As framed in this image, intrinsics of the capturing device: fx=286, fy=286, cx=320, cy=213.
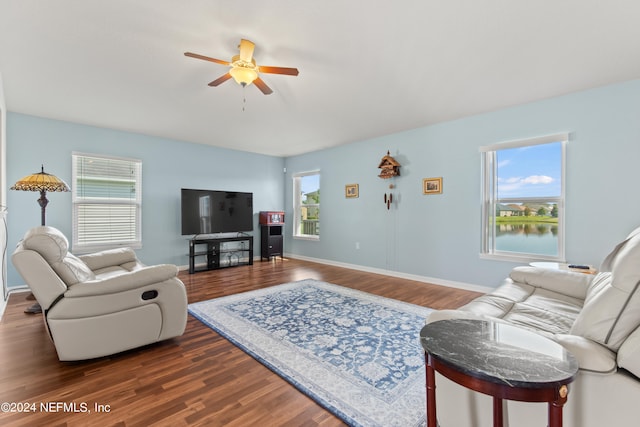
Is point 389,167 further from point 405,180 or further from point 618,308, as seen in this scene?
point 618,308

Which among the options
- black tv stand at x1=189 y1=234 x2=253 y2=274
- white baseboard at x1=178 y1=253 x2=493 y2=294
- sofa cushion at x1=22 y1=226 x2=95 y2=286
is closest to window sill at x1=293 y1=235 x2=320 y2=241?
white baseboard at x1=178 y1=253 x2=493 y2=294

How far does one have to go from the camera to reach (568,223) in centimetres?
337

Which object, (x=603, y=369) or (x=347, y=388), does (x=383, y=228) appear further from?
(x=603, y=369)

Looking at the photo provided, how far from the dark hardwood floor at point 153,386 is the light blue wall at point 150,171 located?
6.62 ft

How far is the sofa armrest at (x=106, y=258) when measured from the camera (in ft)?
10.6

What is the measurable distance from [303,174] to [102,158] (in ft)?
12.4

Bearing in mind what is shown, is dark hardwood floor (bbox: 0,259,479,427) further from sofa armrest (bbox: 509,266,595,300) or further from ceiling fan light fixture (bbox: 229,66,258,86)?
ceiling fan light fixture (bbox: 229,66,258,86)

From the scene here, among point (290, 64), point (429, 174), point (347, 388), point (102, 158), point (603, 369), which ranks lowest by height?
point (347, 388)

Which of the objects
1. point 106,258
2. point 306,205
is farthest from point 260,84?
point 306,205

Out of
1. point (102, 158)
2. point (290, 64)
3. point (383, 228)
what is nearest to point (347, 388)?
point (290, 64)

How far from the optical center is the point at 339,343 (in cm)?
242

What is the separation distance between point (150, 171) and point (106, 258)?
88.3 inches

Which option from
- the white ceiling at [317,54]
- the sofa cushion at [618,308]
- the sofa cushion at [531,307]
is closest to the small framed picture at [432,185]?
the white ceiling at [317,54]

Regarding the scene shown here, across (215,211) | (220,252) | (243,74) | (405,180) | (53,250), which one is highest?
(243,74)
